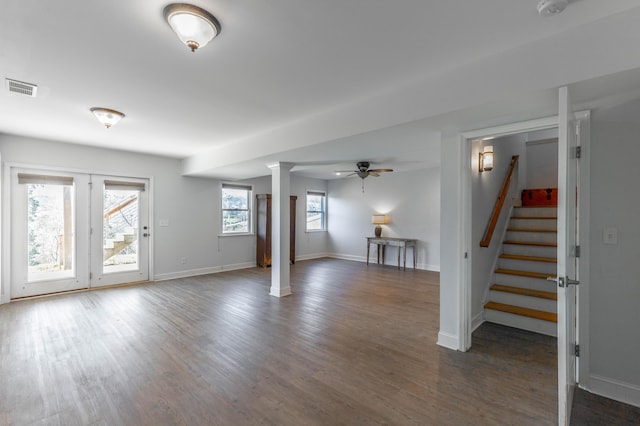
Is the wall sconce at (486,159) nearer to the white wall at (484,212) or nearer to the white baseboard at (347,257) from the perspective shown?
the white wall at (484,212)

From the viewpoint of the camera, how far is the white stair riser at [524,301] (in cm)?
345

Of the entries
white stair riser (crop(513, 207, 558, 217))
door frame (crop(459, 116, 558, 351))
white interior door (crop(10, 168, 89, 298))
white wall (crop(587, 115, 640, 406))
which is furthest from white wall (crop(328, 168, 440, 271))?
white interior door (crop(10, 168, 89, 298))

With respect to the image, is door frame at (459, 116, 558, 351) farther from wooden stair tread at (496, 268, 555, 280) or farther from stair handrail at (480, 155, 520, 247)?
wooden stair tread at (496, 268, 555, 280)

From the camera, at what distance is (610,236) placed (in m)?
2.29

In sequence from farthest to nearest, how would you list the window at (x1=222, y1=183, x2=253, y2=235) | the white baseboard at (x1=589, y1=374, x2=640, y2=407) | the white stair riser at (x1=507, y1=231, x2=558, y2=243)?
the window at (x1=222, y1=183, x2=253, y2=235) < the white stair riser at (x1=507, y1=231, x2=558, y2=243) < the white baseboard at (x1=589, y1=374, x2=640, y2=407)

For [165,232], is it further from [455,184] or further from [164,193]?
[455,184]

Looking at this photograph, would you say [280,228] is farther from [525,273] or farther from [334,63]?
[525,273]

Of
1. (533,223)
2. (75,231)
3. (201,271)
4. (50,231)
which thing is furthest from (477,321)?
(50,231)

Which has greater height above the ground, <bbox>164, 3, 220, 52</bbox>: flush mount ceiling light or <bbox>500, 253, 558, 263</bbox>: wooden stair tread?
<bbox>164, 3, 220, 52</bbox>: flush mount ceiling light

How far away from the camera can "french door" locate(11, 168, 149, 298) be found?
4723mm

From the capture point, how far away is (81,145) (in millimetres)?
5250

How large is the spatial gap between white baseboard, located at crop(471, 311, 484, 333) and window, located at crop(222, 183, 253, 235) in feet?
18.9

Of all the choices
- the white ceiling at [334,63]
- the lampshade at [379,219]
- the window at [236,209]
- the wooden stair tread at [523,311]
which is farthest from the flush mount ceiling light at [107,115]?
the lampshade at [379,219]

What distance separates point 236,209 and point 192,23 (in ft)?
20.3
